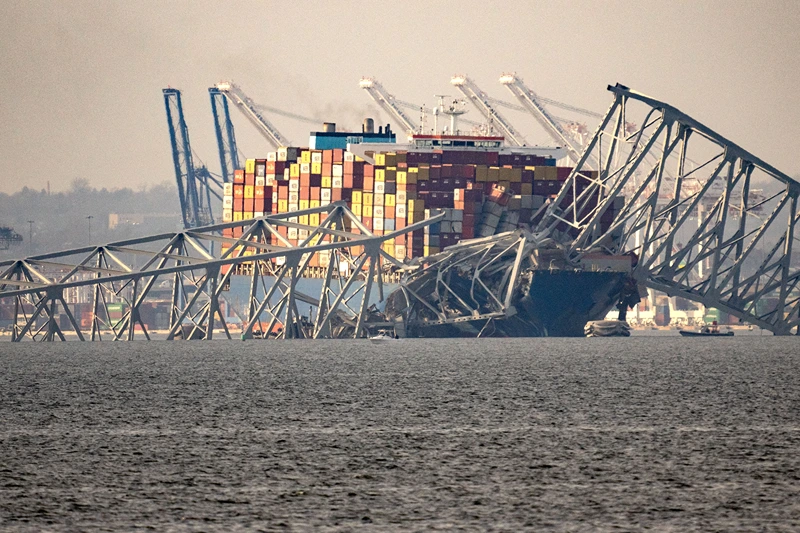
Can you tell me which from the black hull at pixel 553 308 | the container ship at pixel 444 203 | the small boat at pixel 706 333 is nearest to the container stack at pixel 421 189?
the container ship at pixel 444 203

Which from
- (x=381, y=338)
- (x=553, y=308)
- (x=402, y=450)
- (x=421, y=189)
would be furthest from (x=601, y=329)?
(x=402, y=450)

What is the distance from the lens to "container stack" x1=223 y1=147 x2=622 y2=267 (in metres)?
133

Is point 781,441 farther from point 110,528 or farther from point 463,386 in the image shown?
point 463,386

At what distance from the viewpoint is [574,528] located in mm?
26641

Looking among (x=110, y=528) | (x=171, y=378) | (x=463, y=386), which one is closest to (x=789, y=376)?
(x=463, y=386)

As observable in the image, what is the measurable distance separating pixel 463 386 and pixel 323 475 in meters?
32.6

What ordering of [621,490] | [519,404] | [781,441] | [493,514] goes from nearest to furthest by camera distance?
[493,514] < [621,490] < [781,441] < [519,404]

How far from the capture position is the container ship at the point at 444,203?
11988cm

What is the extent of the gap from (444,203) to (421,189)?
10.3 feet

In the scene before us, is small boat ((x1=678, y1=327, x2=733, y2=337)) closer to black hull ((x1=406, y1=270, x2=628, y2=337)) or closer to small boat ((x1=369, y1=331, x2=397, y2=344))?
black hull ((x1=406, y1=270, x2=628, y2=337))

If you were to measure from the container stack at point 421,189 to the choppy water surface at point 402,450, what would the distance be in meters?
55.0

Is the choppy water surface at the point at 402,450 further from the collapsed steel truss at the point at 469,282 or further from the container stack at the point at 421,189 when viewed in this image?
the container stack at the point at 421,189

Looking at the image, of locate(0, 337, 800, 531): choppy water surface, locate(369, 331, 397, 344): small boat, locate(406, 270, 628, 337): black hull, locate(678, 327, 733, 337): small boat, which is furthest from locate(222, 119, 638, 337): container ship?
locate(0, 337, 800, 531): choppy water surface

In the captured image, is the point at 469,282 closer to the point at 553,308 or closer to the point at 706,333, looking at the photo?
the point at 553,308
